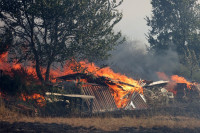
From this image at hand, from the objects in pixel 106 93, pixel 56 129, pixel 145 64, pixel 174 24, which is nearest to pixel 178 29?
pixel 174 24

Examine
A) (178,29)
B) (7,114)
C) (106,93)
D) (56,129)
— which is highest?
(178,29)

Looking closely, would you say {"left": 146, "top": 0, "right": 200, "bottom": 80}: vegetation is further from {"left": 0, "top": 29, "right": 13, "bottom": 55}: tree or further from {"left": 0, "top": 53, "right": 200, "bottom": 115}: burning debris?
{"left": 0, "top": 29, "right": 13, "bottom": 55}: tree

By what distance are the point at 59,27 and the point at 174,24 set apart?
27181mm

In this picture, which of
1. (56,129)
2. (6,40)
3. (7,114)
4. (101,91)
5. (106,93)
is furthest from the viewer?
(106,93)

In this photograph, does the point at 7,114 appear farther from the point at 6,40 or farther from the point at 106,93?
the point at 106,93

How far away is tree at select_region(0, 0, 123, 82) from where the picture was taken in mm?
17656

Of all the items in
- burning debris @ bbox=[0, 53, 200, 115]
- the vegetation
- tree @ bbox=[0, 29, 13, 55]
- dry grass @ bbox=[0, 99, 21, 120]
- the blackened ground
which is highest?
the vegetation

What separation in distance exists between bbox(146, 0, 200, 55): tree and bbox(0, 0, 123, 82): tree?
20.8 meters

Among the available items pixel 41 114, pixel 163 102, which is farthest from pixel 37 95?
pixel 163 102

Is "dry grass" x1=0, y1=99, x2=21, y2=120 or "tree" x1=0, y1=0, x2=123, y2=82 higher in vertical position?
"tree" x1=0, y1=0, x2=123, y2=82

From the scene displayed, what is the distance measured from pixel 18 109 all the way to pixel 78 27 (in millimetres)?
9654

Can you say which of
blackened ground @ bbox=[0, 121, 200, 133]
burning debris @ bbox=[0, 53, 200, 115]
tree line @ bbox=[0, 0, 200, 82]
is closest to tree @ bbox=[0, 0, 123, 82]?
tree line @ bbox=[0, 0, 200, 82]

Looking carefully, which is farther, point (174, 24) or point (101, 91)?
point (174, 24)

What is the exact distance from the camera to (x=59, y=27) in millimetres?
19938
